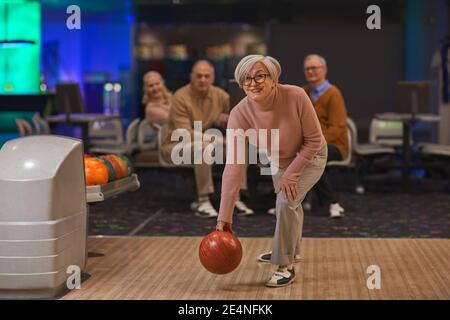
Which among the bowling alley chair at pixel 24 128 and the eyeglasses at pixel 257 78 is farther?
the bowling alley chair at pixel 24 128

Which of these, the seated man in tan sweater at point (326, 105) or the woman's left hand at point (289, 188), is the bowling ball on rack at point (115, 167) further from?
the seated man in tan sweater at point (326, 105)

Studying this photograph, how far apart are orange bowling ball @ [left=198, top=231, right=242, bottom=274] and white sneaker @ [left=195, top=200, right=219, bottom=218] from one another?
306cm

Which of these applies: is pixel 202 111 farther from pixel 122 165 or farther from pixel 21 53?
pixel 21 53

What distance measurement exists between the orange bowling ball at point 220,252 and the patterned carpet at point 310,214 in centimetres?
218

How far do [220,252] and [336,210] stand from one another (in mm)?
3386

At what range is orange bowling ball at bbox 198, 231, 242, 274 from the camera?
15.5 feet

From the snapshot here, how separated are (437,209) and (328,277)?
351 centimetres

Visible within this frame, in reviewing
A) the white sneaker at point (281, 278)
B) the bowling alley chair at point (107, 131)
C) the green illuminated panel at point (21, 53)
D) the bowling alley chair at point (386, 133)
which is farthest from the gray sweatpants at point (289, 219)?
the green illuminated panel at point (21, 53)

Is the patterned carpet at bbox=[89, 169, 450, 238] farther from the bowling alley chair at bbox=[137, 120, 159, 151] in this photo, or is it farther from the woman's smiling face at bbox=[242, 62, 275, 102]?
the woman's smiling face at bbox=[242, 62, 275, 102]

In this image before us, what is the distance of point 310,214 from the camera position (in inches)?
317

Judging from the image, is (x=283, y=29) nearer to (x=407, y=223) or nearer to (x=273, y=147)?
(x=407, y=223)

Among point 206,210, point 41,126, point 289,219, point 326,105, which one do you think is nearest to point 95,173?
point 289,219

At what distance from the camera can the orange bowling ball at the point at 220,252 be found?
4.73 metres

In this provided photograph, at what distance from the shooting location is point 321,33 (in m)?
13.0
